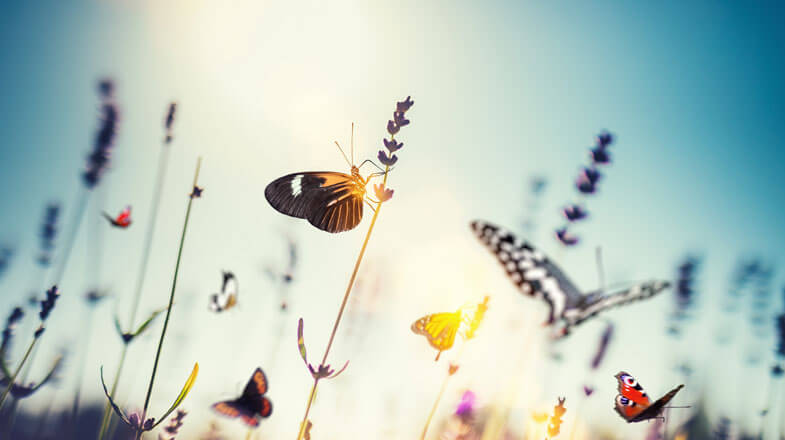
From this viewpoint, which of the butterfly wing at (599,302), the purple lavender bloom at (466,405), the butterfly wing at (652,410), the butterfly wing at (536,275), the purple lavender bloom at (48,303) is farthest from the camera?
the butterfly wing at (536,275)

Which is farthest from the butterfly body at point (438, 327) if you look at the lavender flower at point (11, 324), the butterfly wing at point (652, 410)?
the lavender flower at point (11, 324)

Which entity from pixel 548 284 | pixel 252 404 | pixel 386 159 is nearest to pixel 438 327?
pixel 386 159

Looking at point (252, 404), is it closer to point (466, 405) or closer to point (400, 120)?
point (466, 405)

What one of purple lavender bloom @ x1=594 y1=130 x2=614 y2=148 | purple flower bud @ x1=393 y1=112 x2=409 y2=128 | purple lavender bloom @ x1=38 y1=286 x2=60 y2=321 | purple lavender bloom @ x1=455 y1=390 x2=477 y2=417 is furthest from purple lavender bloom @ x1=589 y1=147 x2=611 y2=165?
purple lavender bloom @ x1=38 y1=286 x2=60 y2=321

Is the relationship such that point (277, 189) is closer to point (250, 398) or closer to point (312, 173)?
point (312, 173)

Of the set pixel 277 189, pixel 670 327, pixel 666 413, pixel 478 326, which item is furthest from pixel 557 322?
pixel 670 327

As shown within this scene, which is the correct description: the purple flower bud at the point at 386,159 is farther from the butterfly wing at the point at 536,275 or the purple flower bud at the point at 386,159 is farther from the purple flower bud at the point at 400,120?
the butterfly wing at the point at 536,275

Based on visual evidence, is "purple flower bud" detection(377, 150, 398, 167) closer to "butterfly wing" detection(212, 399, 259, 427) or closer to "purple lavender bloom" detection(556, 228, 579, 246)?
"butterfly wing" detection(212, 399, 259, 427)
